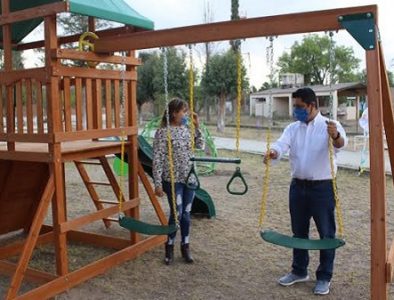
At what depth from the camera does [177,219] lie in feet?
14.3

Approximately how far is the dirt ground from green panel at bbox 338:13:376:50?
207cm

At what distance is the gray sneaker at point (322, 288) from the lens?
12.5ft

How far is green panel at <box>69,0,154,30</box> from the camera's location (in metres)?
3.82

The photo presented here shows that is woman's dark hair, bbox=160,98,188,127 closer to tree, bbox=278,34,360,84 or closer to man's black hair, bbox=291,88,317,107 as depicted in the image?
man's black hair, bbox=291,88,317,107

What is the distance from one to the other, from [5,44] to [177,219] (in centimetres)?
222

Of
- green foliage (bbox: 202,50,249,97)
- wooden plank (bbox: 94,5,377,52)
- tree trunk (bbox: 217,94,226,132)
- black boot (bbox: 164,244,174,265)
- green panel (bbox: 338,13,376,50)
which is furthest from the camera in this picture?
green foliage (bbox: 202,50,249,97)

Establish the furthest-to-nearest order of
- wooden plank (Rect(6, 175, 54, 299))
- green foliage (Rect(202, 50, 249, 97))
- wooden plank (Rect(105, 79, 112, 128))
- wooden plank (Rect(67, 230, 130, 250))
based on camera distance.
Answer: green foliage (Rect(202, 50, 249, 97))
wooden plank (Rect(67, 230, 130, 250))
wooden plank (Rect(105, 79, 112, 128))
wooden plank (Rect(6, 175, 54, 299))

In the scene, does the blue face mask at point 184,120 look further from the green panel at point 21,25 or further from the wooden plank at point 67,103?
the green panel at point 21,25

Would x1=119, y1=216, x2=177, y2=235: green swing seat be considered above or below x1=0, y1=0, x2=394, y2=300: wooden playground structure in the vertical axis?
below

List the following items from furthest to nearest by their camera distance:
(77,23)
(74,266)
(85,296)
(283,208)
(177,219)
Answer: (77,23) < (283,208) < (74,266) < (177,219) < (85,296)

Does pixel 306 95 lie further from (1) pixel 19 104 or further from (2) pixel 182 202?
(1) pixel 19 104

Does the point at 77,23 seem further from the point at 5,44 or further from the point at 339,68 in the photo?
the point at 339,68

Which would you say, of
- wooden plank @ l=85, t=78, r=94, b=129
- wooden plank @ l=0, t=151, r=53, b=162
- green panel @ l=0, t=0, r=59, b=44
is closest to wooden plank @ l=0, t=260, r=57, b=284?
wooden plank @ l=0, t=151, r=53, b=162

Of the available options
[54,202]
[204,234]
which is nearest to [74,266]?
[54,202]
